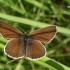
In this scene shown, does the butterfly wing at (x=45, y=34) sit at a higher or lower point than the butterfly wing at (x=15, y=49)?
higher

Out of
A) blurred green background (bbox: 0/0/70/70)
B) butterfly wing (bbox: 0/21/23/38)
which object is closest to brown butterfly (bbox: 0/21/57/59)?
butterfly wing (bbox: 0/21/23/38)

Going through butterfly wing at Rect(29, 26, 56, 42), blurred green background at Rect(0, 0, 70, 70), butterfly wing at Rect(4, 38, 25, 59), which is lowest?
blurred green background at Rect(0, 0, 70, 70)

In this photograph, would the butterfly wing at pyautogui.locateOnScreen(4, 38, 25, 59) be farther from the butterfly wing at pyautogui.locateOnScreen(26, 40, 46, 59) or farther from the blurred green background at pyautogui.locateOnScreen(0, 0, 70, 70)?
the blurred green background at pyautogui.locateOnScreen(0, 0, 70, 70)

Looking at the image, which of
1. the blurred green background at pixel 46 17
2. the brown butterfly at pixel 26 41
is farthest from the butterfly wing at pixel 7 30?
the blurred green background at pixel 46 17

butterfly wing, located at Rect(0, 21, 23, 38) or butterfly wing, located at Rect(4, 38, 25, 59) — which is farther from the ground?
butterfly wing, located at Rect(0, 21, 23, 38)

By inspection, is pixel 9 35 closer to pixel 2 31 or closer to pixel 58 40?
pixel 2 31

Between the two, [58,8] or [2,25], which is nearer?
[2,25]

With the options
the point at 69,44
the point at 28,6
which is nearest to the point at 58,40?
the point at 69,44

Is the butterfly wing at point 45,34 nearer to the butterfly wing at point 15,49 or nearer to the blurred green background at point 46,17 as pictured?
the butterfly wing at point 15,49
